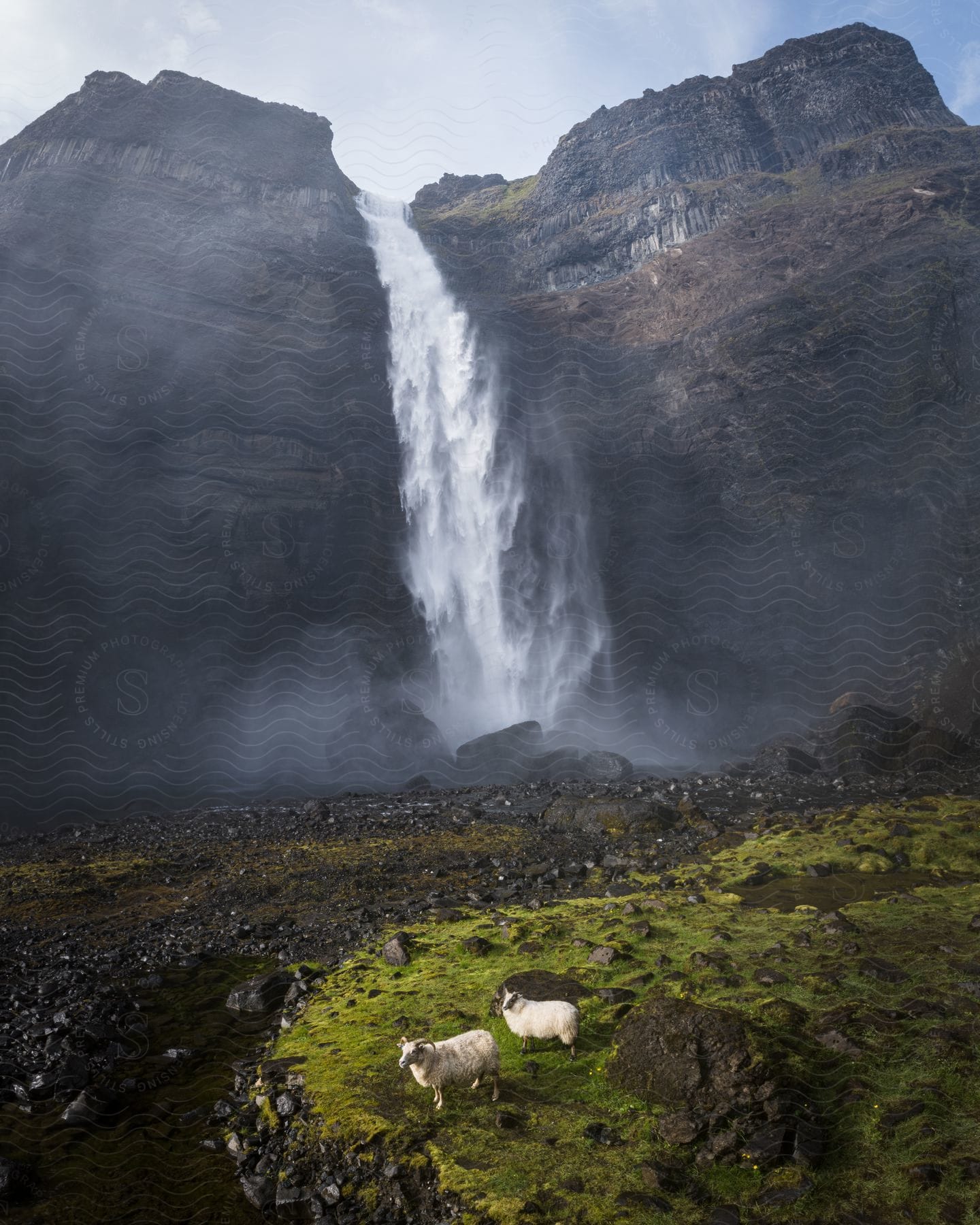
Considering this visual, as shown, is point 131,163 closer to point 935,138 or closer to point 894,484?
point 894,484

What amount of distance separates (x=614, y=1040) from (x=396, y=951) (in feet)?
12.8

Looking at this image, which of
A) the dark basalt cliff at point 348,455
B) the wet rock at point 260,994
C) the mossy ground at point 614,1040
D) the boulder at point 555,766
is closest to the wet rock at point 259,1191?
the mossy ground at point 614,1040

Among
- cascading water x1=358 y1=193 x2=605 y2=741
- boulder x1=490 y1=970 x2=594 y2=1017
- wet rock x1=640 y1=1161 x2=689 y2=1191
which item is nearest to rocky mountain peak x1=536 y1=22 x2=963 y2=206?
cascading water x1=358 y1=193 x2=605 y2=741

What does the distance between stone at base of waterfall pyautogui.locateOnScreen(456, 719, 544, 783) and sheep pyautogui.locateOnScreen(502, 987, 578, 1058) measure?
73.1 feet

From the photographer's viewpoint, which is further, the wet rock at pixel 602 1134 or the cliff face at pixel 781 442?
the cliff face at pixel 781 442

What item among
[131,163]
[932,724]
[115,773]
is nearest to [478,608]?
[115,773]

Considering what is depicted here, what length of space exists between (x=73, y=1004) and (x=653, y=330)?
51764 millimetres

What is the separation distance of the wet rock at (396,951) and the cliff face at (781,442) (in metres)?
29.1

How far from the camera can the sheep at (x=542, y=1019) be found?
748 centimetres

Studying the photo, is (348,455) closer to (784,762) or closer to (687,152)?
(784,762)

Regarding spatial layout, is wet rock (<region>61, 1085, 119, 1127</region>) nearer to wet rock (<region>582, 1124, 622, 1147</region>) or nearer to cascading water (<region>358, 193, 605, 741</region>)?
wet rock (<region>582, 1124, 622, 1147</region>)

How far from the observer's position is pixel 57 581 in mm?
34375

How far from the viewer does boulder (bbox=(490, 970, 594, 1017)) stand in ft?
27.9

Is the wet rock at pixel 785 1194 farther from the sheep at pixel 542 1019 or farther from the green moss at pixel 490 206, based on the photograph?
the green moss at pixel 490 206
